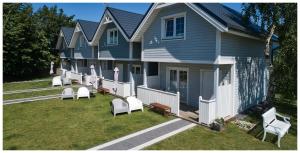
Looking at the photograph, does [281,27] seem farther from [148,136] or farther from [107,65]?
[107,65]

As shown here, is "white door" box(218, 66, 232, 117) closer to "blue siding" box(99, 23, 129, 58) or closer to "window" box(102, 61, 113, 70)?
"blue siding" box(99, 23, 129, 58)

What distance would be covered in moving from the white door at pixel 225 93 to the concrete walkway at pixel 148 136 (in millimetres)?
1952

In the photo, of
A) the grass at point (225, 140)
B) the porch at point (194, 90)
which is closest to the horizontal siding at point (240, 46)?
the porch at point (194, 90)

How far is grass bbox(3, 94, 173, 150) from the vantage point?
30.7 ft

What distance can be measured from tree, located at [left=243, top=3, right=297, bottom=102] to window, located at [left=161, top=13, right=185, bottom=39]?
3.87 metres

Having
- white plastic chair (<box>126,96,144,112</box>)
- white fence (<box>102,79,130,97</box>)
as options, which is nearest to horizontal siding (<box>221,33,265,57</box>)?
white plastic chair (<box>126,96,144,112</box>)

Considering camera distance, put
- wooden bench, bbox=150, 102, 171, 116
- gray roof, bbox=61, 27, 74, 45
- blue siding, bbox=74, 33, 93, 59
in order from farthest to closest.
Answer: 1. gray roof, bbox=61, 27, 74, 45
2. blue siding, bbox=74, 33, 93, 59
3. wooden bench, bbox=150, 102, 171, 116

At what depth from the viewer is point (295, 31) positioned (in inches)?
456

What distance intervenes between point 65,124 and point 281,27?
40.9 feet

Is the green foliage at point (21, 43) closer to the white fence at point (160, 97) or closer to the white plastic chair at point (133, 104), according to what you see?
the white fence at point (160, 97)

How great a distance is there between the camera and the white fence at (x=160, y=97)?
13242mm

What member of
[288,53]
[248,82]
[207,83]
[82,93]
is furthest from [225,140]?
[82,93]

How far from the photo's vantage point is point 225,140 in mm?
9766

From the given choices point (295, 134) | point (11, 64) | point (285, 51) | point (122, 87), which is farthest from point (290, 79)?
point (11, 64)
